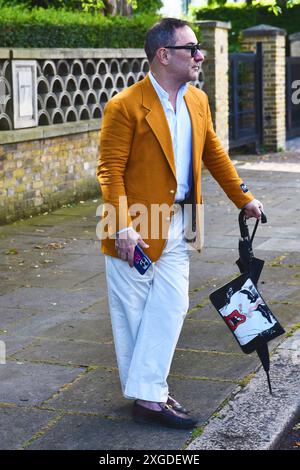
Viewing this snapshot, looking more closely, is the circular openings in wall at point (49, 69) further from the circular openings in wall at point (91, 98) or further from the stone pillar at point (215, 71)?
the stone pillar at point (215, 71)

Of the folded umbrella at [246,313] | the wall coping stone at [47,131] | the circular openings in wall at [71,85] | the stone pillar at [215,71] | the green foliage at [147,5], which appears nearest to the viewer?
the folded umbrella at [246,313]

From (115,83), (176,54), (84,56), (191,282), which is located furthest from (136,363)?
(115,83)

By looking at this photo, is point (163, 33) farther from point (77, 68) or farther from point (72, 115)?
point (77, 68)

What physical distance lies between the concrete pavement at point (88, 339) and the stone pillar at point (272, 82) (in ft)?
26.4

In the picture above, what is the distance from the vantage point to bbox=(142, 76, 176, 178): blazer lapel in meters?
4.48

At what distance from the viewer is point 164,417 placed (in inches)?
178

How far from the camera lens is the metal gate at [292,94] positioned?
2022 centimetres

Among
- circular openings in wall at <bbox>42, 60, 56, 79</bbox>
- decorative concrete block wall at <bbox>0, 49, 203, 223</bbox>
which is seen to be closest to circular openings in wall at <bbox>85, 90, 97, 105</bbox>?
decorative concrete block wall at <bbox>0, 49, 203, 223</bbox>

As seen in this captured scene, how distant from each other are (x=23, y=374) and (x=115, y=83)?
849 centimetres

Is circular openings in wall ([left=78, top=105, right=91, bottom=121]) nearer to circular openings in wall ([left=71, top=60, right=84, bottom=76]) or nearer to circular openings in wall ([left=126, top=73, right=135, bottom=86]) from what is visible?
circular openings in wall ([left=71, top=60, right=84, bottom=76])

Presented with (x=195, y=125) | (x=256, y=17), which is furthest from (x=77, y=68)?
(x=256, y=17)

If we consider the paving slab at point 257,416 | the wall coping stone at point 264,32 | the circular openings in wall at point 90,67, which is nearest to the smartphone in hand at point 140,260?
the paving slab at point 257,416

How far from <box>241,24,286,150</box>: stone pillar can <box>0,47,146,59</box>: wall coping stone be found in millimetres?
5202
